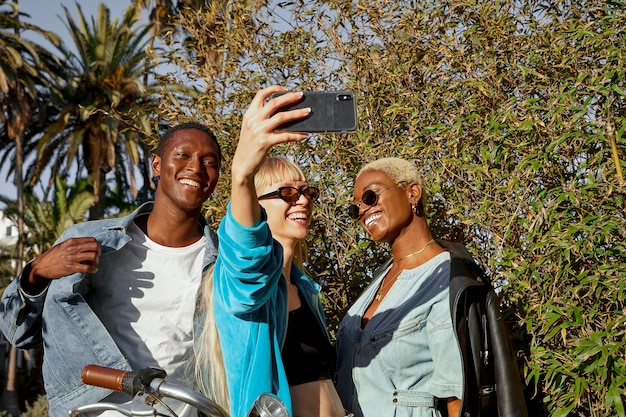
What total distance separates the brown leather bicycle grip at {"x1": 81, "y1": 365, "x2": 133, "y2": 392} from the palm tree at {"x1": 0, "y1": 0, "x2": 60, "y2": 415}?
23.9 m

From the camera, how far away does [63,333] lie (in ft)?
9.66

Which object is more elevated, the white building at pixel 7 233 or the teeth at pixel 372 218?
the white building at pixel 7 233

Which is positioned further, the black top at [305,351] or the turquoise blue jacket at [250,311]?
the black top at [305,351]

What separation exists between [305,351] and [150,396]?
0.99m

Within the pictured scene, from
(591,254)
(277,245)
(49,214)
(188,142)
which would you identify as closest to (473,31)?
(591,254)

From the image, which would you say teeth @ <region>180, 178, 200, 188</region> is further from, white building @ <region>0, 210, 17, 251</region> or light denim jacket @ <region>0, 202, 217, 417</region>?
white building @ <region>0, 210, 17, 251</region>

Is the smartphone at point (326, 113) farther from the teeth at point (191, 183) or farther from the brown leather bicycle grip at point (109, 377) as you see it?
the teeth at point (191, 183)

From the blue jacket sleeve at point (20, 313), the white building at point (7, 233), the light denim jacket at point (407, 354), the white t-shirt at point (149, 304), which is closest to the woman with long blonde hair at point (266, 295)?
the white t-shirt at point (149, 304)

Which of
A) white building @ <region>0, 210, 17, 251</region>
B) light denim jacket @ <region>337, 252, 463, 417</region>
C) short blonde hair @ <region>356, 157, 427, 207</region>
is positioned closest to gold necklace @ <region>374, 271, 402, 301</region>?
light denim jacket @ <region>337, 252, 463, 417</region>

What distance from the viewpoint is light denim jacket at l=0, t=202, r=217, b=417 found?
9.49 feet

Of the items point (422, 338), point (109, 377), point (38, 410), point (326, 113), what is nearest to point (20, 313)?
point (109, 377)

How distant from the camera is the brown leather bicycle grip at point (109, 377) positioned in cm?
210

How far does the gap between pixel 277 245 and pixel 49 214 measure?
24442 millimetres

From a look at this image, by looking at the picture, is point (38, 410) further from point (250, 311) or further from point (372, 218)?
point (250, 311)
